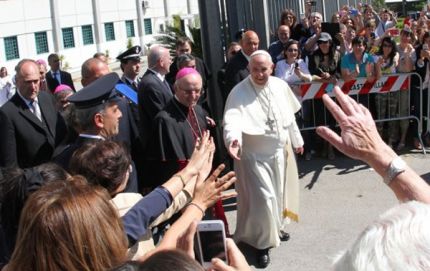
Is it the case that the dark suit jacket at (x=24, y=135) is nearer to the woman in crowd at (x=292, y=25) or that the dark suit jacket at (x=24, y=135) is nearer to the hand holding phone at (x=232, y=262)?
the hand holding phone at (x=232, y=262)

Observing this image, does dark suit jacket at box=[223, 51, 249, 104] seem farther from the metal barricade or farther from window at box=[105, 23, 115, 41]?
window at box=[105, 23, 115, 41]

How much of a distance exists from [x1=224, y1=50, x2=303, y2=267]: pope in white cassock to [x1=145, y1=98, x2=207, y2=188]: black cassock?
0.42 metres

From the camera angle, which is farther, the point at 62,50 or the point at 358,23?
the point at 62,50

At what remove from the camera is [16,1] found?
2772cm

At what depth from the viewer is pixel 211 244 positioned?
7.20 ft

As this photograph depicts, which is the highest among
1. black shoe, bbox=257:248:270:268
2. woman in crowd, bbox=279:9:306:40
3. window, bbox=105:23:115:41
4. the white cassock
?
window, bbox=105:23:115:41

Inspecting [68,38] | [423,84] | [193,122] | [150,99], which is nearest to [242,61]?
[150,99]

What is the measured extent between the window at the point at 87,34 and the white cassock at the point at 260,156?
2873 centimetres

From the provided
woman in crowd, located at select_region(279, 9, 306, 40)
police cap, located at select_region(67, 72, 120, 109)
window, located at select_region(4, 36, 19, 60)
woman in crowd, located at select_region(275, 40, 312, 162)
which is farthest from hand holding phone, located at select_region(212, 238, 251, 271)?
window, located at select_region(4, 36, 19, 60)

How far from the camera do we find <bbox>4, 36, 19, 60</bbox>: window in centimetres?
2709

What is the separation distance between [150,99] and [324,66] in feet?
10.8

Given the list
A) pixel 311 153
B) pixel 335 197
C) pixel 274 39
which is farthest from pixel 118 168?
pixel 274 39

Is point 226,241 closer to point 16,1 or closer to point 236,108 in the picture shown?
point 236,108

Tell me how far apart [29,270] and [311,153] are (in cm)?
681
